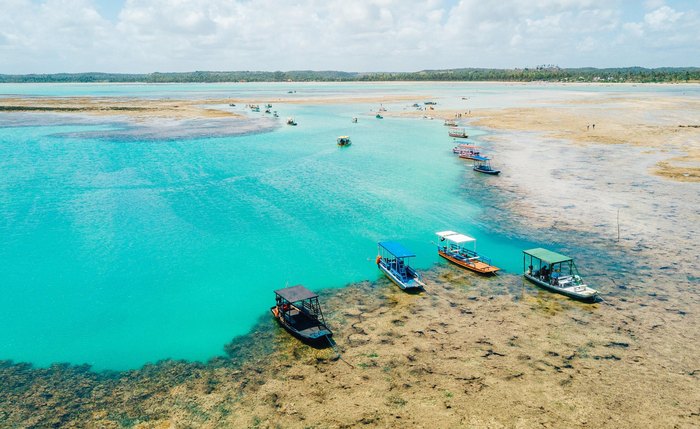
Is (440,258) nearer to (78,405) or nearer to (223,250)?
(223,250)

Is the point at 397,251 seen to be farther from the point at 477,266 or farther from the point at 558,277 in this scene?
the point at 558,277

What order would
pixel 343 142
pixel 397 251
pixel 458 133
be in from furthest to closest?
pixel 458 133 < pixel 343 142 < pixel 397 251

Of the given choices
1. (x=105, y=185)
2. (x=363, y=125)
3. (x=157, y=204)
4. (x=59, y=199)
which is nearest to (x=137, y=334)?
(x=157, y=204)

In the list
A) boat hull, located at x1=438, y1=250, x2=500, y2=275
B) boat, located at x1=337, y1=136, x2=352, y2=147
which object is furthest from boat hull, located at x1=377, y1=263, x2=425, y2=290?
boat, located at x1=337, y1=136, x2=352, y2=147

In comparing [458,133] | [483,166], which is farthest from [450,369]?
[458,133]

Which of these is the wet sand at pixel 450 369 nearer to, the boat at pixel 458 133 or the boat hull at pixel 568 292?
the boat hull at pixel 568 292

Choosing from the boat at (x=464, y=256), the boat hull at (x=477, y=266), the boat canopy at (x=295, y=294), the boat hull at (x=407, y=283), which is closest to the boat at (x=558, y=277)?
the boat hull at (x=477, y=266)
